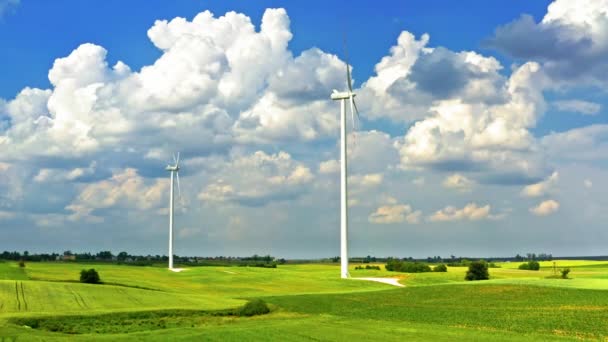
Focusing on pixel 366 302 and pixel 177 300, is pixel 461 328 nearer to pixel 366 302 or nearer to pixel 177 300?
pixel 366 302

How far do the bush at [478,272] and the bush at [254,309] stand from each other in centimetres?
6868

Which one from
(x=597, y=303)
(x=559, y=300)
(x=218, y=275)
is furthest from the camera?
(x=218, y=275)

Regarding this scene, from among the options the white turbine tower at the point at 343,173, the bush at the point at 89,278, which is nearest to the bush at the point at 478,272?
the white turbine tower at the point at 343,173

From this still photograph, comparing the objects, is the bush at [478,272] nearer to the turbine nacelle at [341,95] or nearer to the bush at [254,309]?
the turbine nacelle at [341,95]

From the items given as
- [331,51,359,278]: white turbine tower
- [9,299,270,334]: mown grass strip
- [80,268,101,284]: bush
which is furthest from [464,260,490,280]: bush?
[9,299,270,334]: mown grass strip

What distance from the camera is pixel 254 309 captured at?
212 feet

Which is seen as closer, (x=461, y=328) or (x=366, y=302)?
(x=461, y=328)

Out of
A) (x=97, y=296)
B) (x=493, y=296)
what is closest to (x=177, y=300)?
(x=97, y=296)

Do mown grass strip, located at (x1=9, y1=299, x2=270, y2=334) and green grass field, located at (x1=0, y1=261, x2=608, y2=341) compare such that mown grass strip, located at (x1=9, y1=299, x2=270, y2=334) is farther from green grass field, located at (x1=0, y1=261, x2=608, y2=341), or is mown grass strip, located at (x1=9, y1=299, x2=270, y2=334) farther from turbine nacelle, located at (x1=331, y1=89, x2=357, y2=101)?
turbine nacelle, located at (x1=331, y1=89, x2=357, y2=101)

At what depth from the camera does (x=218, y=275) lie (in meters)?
124

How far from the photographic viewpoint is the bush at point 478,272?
12369 cm

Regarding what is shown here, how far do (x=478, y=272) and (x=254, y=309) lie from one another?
70.9m

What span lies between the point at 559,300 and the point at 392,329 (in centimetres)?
3001

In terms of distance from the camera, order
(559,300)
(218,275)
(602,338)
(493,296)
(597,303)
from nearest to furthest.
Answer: (602,338)
(597,303)
(559,300)
(493,296)
(218,275)
